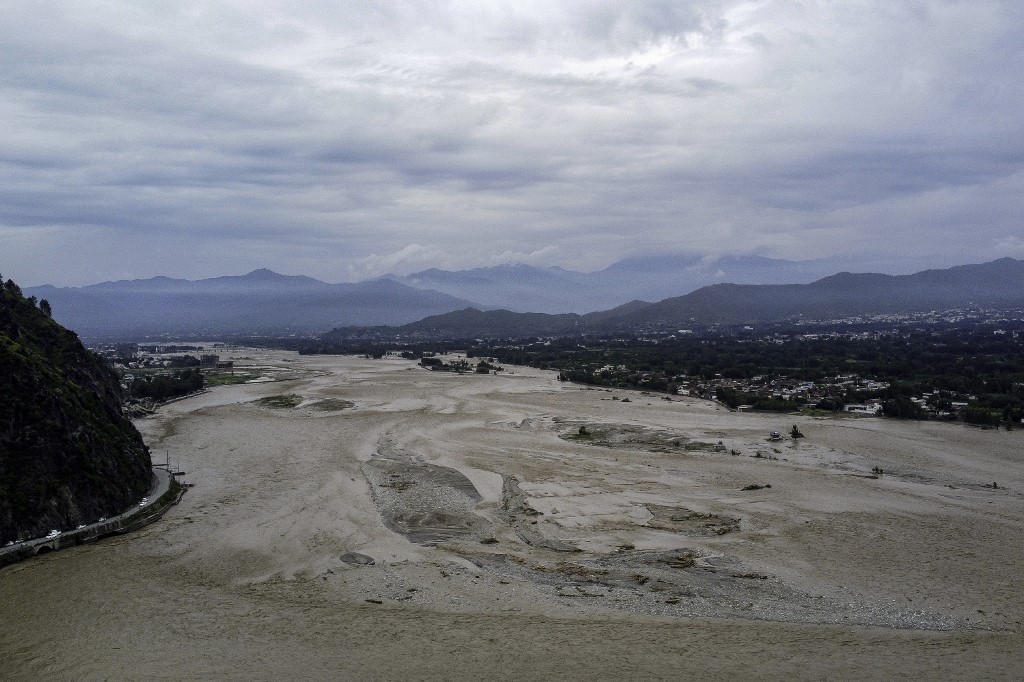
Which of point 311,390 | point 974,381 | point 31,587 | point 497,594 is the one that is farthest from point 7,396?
point 974,381

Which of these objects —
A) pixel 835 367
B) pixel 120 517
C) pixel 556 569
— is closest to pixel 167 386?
pixel 120 517

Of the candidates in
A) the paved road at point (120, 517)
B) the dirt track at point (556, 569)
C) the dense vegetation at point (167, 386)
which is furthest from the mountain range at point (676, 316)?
the paved road at point (120, 517)

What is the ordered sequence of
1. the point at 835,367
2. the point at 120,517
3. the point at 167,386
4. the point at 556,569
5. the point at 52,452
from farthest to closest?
the point at 835,367 < the point at 167,386 < the point at 120,517 < the point at 52,452 < the point at 556,569

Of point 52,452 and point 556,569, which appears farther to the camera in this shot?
point 52,452

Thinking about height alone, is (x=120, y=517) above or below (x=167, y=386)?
below

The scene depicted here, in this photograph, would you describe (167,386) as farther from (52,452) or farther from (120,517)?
(120,517)

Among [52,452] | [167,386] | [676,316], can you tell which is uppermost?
[676,316]

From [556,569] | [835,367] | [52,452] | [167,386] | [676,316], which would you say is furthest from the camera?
[676,316]
